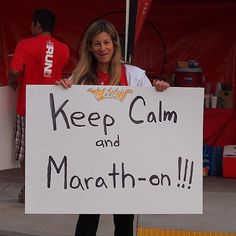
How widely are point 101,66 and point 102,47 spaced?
0.14 meters

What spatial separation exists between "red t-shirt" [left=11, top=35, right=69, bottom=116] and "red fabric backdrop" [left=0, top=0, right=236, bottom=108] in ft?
8.46

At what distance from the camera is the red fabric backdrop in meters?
8.42

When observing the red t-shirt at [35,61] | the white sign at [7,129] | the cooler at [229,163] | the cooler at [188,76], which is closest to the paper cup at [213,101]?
the cooler at [188,76]

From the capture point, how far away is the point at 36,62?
5.77 metres

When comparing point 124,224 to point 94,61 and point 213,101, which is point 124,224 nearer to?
point 94,61

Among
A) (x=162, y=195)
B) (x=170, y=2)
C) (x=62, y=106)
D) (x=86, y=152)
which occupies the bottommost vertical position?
(x=162, y=195)

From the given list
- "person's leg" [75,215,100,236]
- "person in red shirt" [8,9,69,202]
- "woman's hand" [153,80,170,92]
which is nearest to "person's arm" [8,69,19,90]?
"person in red shirt" [8,9,69,202]

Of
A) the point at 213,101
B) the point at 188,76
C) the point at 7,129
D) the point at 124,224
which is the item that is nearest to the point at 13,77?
the point at 7,129

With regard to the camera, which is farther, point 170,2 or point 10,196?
point 170,2

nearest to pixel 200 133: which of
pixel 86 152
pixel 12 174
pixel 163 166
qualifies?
pixel 163 166

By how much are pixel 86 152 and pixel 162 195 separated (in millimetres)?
507

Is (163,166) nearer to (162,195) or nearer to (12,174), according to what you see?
(162,195)

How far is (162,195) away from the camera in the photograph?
149 inches

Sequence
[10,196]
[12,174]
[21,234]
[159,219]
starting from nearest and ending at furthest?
[21,234] < [159,219] < [10,196] < [12,174]
